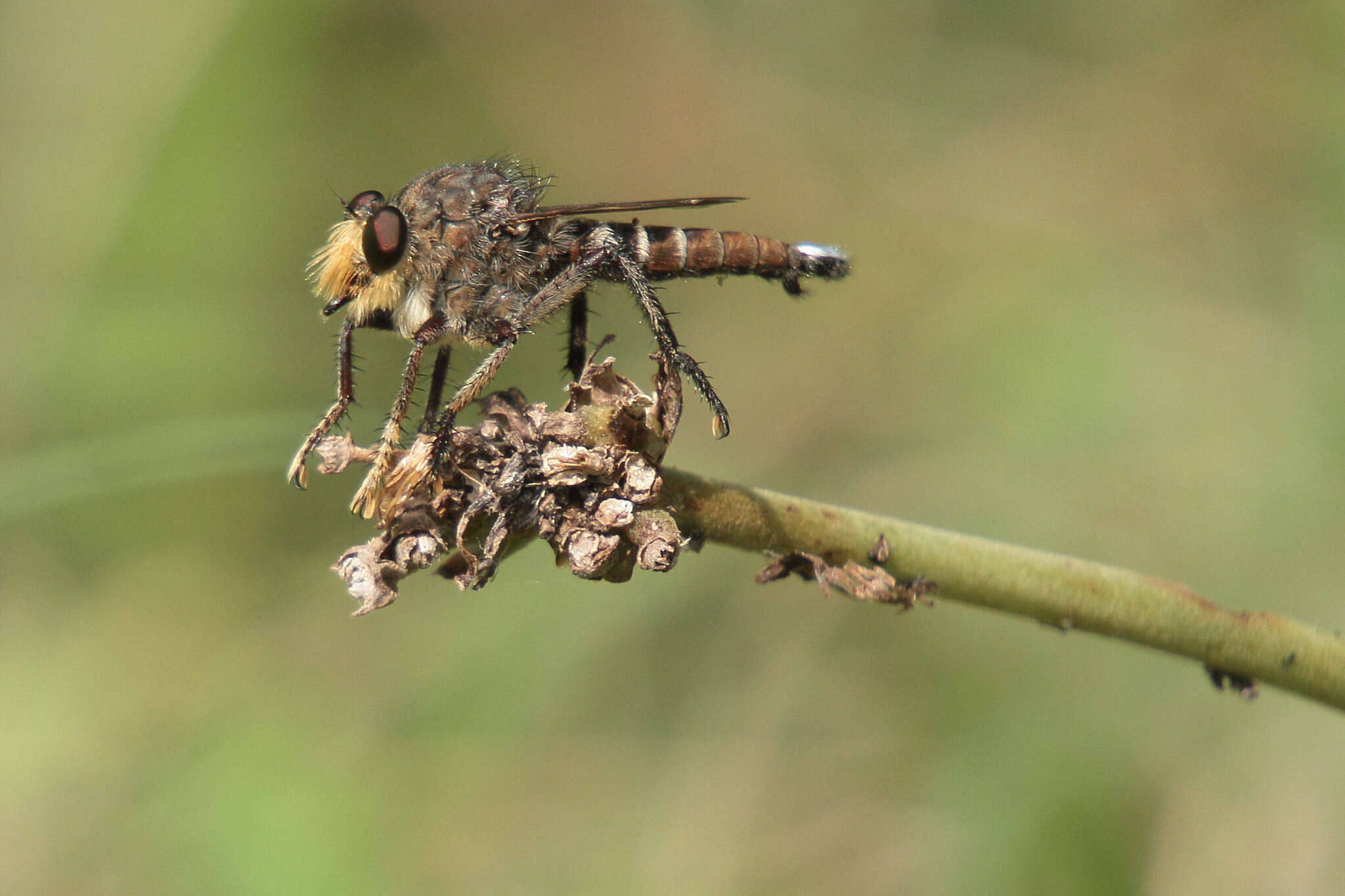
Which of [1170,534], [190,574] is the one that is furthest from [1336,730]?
[190,574]

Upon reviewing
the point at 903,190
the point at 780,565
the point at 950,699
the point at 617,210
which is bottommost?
the point at 950,699

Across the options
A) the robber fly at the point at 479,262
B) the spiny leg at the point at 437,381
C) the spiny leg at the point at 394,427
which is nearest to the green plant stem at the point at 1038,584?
the spiny leg at the point at 394,427

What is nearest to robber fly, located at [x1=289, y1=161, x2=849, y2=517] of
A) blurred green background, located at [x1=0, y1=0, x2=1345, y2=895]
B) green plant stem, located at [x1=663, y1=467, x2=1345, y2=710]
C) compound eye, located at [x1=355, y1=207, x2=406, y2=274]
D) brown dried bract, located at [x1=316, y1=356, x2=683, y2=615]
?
compound eye, located at [x1=355, y1=207, x2=406, y2=274]

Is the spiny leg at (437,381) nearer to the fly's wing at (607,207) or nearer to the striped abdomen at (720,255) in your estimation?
the fly's wing at (607,207)

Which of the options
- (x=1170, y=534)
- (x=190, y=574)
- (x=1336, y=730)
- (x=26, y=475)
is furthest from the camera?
(x=190, y=574)

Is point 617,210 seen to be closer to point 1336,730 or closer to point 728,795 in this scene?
point 728,795

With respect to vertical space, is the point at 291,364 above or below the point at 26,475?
below

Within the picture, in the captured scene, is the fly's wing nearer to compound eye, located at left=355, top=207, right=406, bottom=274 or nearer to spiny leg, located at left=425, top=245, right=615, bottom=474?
spiny leg, located at left=425, top=245, right=615, bottom=474
